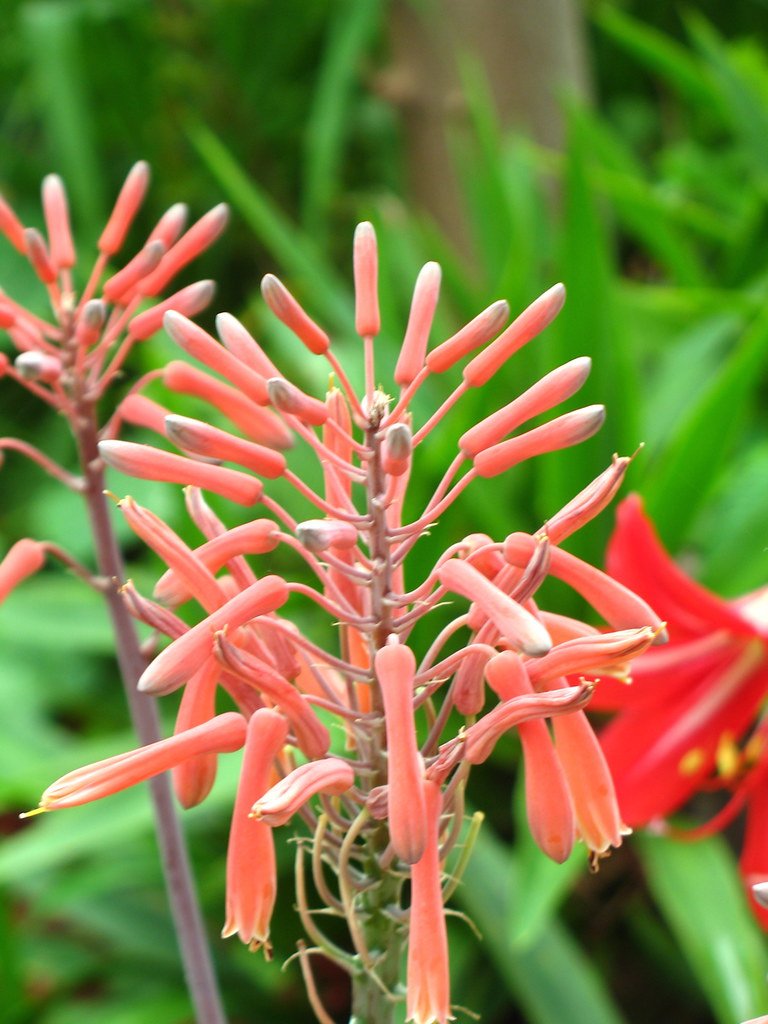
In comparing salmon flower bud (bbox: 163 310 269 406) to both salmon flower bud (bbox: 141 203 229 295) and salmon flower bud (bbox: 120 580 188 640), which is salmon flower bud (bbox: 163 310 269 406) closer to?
salmon flower bud (bbox: 120 580 188 640)

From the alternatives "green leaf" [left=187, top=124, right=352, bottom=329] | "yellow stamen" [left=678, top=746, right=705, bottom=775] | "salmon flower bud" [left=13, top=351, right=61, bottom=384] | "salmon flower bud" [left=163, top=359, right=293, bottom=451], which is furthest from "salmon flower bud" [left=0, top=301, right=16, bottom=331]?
"green leaf" [left=187, top=124, right=352, bottom=329]

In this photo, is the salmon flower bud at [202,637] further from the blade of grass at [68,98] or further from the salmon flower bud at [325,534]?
the blade of grass at [68,98]

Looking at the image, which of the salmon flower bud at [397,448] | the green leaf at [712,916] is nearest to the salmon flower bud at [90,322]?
the salmon flower bud at [397,448]

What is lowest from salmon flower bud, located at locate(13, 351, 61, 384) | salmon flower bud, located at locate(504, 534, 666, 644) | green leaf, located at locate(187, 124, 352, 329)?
salmon flower bud, located at locate(504, 534, 666, 644)

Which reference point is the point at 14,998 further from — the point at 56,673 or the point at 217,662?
the point at 217,662

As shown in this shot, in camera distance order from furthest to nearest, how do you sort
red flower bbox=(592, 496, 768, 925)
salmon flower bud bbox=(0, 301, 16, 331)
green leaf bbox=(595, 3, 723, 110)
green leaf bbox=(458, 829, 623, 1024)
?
green leaf bbox=(595, 3, 723, 110) → green leaf bbox=(458, 829, 623, 1024) → red flower bbox=(592, 496, 768, 925) → salmon flower bud bbox=(0, 301, 16, 331)
